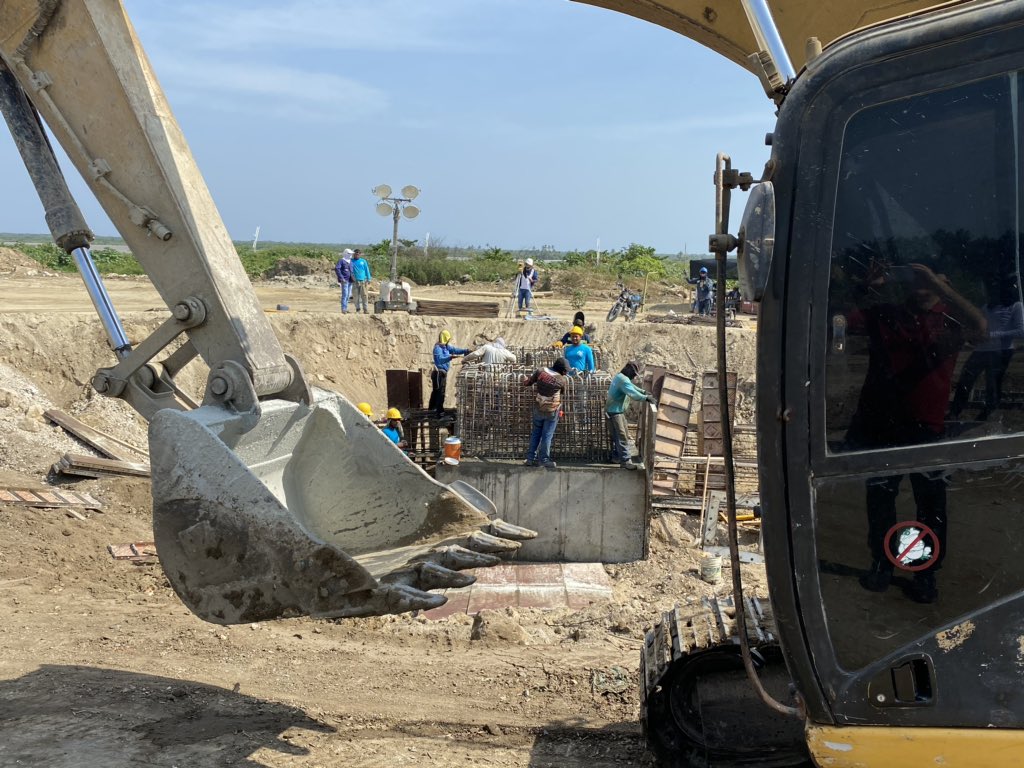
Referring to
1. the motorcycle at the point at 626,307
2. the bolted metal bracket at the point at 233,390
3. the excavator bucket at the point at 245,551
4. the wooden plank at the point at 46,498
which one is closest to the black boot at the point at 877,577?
the excavator bucket at the point at 245,551

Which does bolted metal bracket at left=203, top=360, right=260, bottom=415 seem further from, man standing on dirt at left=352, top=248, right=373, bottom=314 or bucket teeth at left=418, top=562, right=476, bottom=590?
man standing on dirt at left=352, top=248, right=373, bottom=314

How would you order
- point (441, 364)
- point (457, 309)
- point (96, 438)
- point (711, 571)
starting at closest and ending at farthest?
1. point (711, 571)
2. point (96, 438)
3. point (441, 364)
4. point (457, 309)

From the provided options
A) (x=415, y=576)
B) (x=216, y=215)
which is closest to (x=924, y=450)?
(x=415, y=576)

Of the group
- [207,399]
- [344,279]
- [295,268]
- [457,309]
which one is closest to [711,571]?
[207,399]

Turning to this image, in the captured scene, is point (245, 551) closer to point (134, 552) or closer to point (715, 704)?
point (715, 704)

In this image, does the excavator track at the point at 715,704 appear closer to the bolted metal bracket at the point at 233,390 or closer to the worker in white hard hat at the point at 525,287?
the bolted metal bracket at the point at 233,390

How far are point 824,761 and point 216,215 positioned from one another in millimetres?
3691

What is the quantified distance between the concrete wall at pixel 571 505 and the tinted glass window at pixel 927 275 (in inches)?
402

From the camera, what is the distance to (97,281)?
5.11m

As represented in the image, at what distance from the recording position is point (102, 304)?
197 inches

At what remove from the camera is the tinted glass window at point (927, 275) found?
2.99 m

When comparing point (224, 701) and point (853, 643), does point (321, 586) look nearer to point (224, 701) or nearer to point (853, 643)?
point (853, 643)

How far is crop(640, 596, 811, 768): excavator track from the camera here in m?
4.40

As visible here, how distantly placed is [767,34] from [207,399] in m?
3.00
